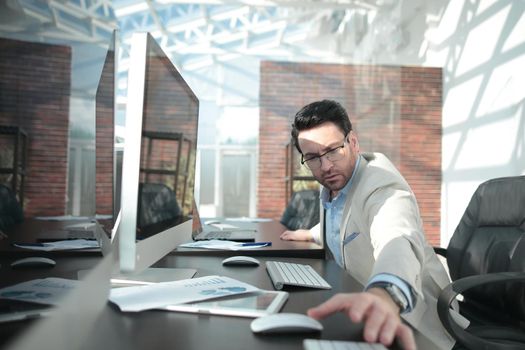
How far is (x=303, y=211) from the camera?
339cm

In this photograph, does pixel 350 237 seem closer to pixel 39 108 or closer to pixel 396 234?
pixel 396 234

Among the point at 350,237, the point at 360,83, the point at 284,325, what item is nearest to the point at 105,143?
the point at 284,325

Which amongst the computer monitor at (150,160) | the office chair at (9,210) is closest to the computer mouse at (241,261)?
the computer monitor at (150,160)

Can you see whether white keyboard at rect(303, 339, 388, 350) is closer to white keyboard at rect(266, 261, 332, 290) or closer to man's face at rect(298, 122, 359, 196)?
white keyboard at rect(266, 261, 332, 290)

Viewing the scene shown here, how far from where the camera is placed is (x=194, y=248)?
1.70 meters

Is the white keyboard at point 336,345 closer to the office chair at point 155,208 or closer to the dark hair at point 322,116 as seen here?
the office chair at point 155,208

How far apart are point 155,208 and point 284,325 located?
17.3 inches

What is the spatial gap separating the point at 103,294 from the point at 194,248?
0.96m

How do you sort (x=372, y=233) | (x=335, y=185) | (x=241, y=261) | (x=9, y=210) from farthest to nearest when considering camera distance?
(x=335, y=185) → (x=241, y=261) → (x=372, y=233) → (x=9, y=210)

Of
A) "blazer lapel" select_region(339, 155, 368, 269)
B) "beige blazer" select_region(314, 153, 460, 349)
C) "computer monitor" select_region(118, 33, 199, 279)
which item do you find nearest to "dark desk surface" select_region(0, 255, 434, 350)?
"computer monitor" select_region(118, 33, 199, 279)

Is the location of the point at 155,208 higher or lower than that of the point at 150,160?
lower

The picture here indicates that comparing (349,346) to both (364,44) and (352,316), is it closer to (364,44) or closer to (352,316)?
(352,316)

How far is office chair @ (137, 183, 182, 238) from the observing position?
0.91 m

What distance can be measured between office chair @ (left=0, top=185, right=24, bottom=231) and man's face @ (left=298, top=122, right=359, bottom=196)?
1188 mm
